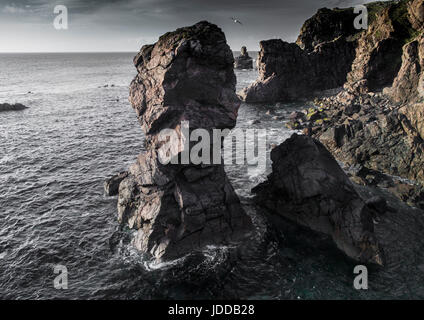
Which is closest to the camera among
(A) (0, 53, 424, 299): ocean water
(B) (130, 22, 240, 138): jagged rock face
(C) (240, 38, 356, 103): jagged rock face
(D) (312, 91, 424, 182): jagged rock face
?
(A) (0, 53, 424, 299): ocean water

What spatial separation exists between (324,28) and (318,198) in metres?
115

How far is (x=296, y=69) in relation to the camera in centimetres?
10331

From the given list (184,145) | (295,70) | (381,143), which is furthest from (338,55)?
(184,145)

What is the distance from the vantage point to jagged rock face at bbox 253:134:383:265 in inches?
1204

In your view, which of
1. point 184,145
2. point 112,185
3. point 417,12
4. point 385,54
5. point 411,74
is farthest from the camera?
point 385,54

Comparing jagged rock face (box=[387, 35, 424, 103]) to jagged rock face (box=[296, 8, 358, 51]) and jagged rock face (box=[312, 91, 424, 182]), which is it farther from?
jagged rock face (box=[296, 8, 358, 51])

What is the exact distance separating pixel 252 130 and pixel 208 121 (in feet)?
142

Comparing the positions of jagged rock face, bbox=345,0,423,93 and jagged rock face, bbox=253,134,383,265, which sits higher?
jagged rock face, bbox=345,0,423,93

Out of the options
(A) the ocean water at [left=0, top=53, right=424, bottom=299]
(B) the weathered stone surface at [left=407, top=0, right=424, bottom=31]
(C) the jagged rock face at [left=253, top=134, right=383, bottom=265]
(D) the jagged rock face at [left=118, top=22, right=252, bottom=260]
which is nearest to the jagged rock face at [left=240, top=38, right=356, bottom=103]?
(B) the weathered stone surface at [left=407, top=0, right=424, bottom=31]

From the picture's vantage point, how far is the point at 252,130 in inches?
2921

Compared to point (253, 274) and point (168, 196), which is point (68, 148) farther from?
point (253, 274)

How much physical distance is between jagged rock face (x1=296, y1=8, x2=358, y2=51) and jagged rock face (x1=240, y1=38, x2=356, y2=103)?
17.2m

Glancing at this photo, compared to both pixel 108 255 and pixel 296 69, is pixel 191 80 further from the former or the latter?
pixel 296 69
